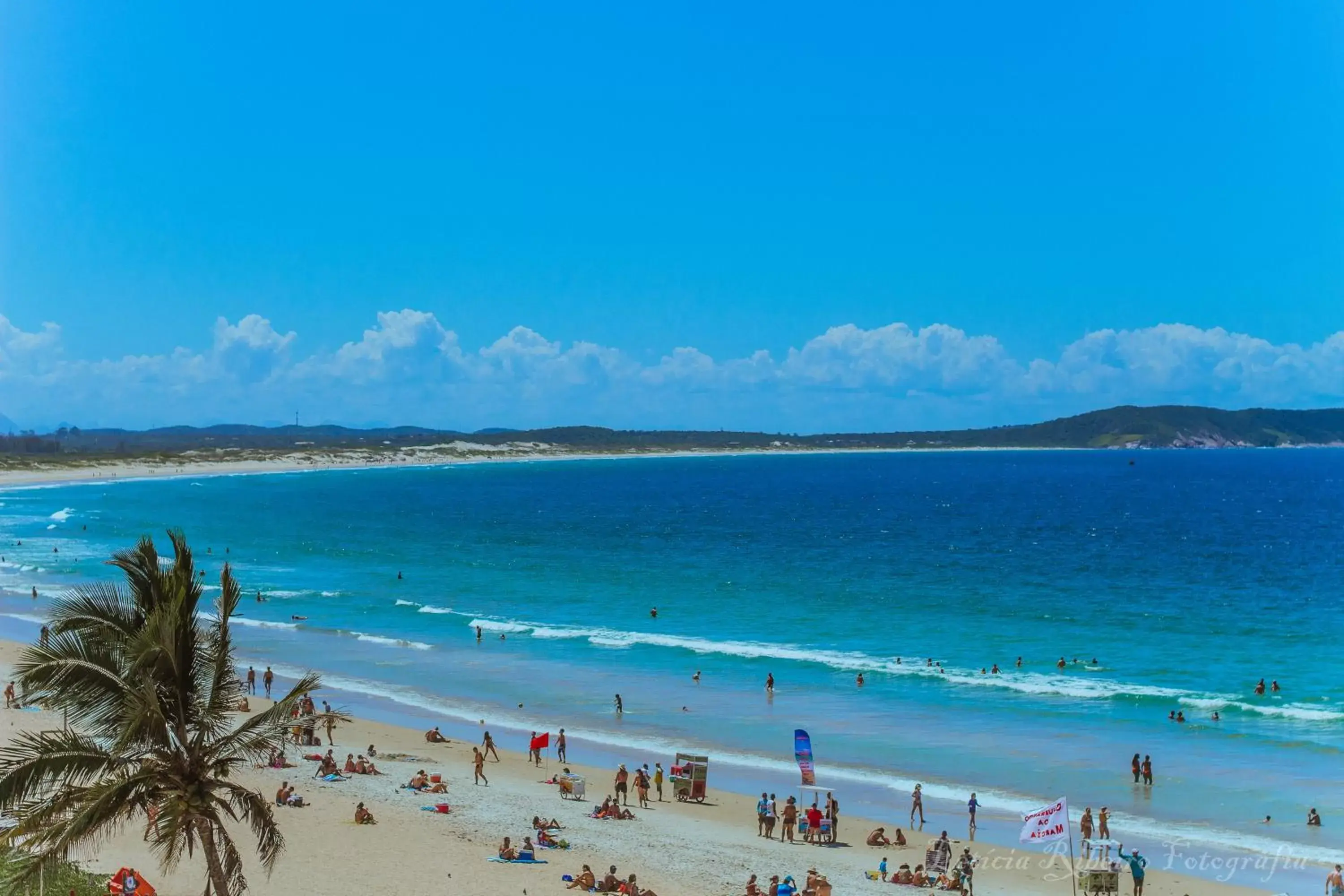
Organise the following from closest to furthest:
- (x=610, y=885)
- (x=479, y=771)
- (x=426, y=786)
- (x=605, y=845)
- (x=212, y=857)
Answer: (x=212, y=857) → (x=610, y=885) → (x=605, y=845) → (x=426, y=786) → (x=479, y=771)

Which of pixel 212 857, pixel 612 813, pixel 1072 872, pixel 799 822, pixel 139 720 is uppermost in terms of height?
pixel 139 720

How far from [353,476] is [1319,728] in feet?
576

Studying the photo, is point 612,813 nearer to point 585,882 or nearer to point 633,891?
point 585,882

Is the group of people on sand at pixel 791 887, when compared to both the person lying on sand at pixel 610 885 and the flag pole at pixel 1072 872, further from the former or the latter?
the flag pole at pixel 1072 872

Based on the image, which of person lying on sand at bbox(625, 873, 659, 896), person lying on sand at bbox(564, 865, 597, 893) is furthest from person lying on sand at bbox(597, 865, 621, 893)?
person lying on sand at bbox(625, 873, 659, 896)

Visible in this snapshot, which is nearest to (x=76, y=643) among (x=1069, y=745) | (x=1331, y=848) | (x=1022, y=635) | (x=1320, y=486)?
(x=1331, y=848)

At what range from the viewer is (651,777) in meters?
28.7

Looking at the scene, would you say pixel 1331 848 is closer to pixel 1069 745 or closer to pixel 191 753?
pixel 1069 745

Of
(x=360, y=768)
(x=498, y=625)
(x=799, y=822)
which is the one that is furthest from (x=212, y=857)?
(x=498, y=625)

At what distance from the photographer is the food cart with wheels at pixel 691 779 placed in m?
26.9

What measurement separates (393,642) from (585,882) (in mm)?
29769

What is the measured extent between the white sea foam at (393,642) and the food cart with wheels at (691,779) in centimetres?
2198

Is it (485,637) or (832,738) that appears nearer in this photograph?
(832,738)

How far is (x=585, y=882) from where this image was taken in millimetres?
20062
